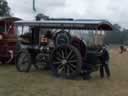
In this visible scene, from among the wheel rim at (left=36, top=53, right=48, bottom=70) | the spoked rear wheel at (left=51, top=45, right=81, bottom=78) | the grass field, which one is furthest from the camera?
the wheel rim at (left=36, top=53, right=48, bottom=70)

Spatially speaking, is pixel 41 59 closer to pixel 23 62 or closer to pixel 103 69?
pixel 23 62

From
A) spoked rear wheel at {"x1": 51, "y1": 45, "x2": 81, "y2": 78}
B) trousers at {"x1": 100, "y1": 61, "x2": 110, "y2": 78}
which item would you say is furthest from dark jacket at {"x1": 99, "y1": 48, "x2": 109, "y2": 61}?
spoked rear wheel at {"x1": 51, "y1": 45, "x2": 81, "y2": 78}

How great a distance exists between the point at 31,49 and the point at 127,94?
241 inches

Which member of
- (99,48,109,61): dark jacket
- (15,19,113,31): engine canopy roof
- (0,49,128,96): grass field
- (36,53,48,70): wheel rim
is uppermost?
(15,19,113,31): engine canopy roof

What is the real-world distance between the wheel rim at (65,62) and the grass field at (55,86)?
41 centimetres

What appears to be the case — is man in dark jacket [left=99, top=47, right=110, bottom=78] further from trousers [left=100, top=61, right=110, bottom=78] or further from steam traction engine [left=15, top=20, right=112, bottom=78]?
steam traction engine [left=15, top=20, right=112, bottom=78]

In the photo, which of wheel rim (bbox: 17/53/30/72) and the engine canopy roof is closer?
the engine canopy roof

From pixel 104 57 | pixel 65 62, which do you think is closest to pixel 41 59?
pixel 65 62

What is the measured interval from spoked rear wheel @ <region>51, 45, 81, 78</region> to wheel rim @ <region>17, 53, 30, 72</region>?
1.85 m

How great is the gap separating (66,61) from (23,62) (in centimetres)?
268

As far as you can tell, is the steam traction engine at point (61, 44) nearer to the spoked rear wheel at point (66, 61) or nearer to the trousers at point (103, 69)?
the spoked rear wheel at point (66, 61)

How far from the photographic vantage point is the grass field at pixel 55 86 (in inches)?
430

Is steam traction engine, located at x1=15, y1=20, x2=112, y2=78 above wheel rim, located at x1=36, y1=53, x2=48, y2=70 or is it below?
above

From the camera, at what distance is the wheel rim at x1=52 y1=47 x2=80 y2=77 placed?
13.7 meters
